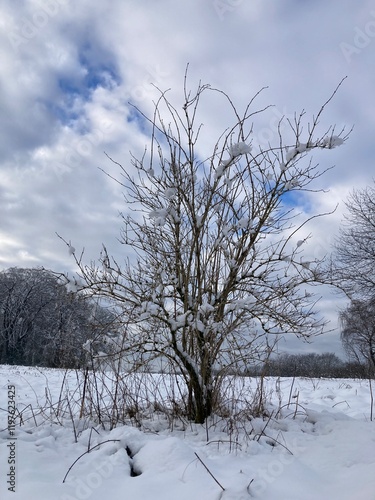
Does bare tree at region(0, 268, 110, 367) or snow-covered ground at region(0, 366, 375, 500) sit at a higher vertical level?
bare tree at region(0, 268, 110, 367)

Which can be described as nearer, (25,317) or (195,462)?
(195,462)

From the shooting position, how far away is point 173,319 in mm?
3197

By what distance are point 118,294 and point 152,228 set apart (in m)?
0.69

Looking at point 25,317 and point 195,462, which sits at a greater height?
point 25,317

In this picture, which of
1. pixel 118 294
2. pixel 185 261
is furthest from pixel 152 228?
pixel 118 294

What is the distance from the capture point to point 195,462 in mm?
2316

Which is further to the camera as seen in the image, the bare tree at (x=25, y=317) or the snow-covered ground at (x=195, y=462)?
the bare tree at (x=25, y=317)

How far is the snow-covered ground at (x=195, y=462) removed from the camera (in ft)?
6.66

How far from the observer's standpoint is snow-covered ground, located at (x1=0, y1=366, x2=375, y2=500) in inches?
80.0

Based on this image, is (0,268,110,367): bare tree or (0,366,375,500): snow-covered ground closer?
(0,366,375,500): snow-covered ground

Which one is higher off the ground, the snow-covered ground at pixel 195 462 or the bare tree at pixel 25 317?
the bare tree at pixel 25 317

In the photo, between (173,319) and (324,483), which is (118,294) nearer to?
(173,319)

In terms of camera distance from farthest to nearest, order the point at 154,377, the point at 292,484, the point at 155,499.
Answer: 1. the point at 154,377
2. the point at 292,484
3. the point at 155,499

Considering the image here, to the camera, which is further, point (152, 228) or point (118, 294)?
point (152, 228)
